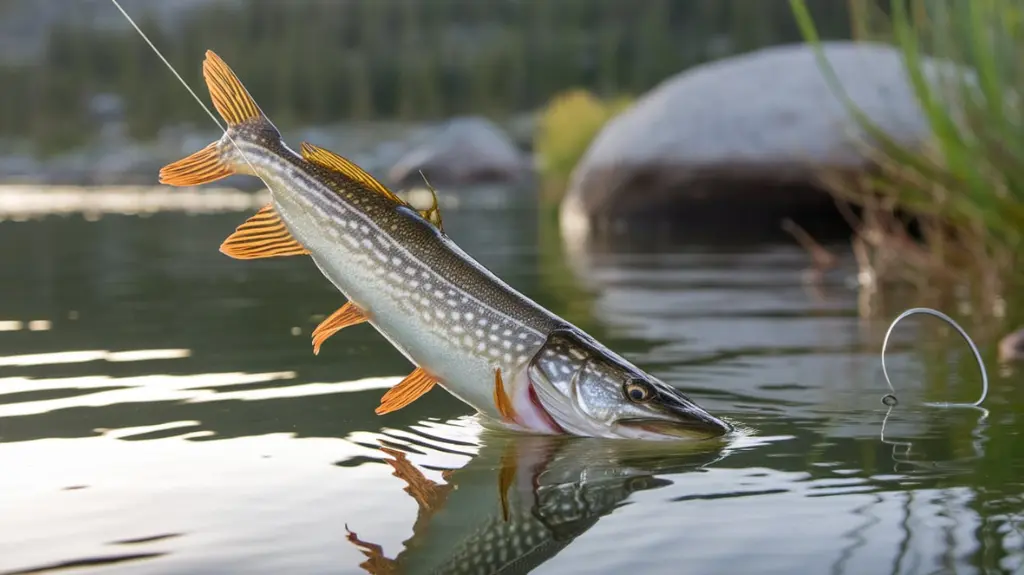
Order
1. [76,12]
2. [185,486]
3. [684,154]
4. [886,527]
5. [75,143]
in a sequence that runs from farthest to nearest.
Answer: [76,12] → [75,143] → [684,154] → [185,486] → [886,527]

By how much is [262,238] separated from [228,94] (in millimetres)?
498

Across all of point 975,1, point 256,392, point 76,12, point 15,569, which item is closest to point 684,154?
point 975,1

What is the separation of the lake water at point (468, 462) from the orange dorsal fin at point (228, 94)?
103 cm

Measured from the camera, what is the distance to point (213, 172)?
489cm

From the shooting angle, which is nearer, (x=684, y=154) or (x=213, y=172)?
(x=213, y=172)

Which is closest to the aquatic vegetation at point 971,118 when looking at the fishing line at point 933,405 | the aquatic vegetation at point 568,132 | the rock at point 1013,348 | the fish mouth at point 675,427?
the rock at point 1013,348

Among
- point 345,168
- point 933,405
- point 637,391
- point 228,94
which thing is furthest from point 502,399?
point 933,405

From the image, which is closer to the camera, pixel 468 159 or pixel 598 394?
pixel 598 394

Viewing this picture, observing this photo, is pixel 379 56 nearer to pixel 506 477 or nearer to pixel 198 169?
pixel 198 169

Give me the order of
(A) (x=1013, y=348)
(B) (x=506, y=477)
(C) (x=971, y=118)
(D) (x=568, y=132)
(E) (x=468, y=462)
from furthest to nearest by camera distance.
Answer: (D) (x=568, y=132) < (C) (x=971, y=118) < (A) (x=1013, y=348) < (E) (x=468, y=462) < (B) (x=506, y=477)

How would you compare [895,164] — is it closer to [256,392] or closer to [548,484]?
[256,392]

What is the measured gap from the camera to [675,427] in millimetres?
4613

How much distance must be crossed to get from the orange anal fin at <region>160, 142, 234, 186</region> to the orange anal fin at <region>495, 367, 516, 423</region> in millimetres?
1114

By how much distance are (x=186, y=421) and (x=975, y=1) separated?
4570 mm
